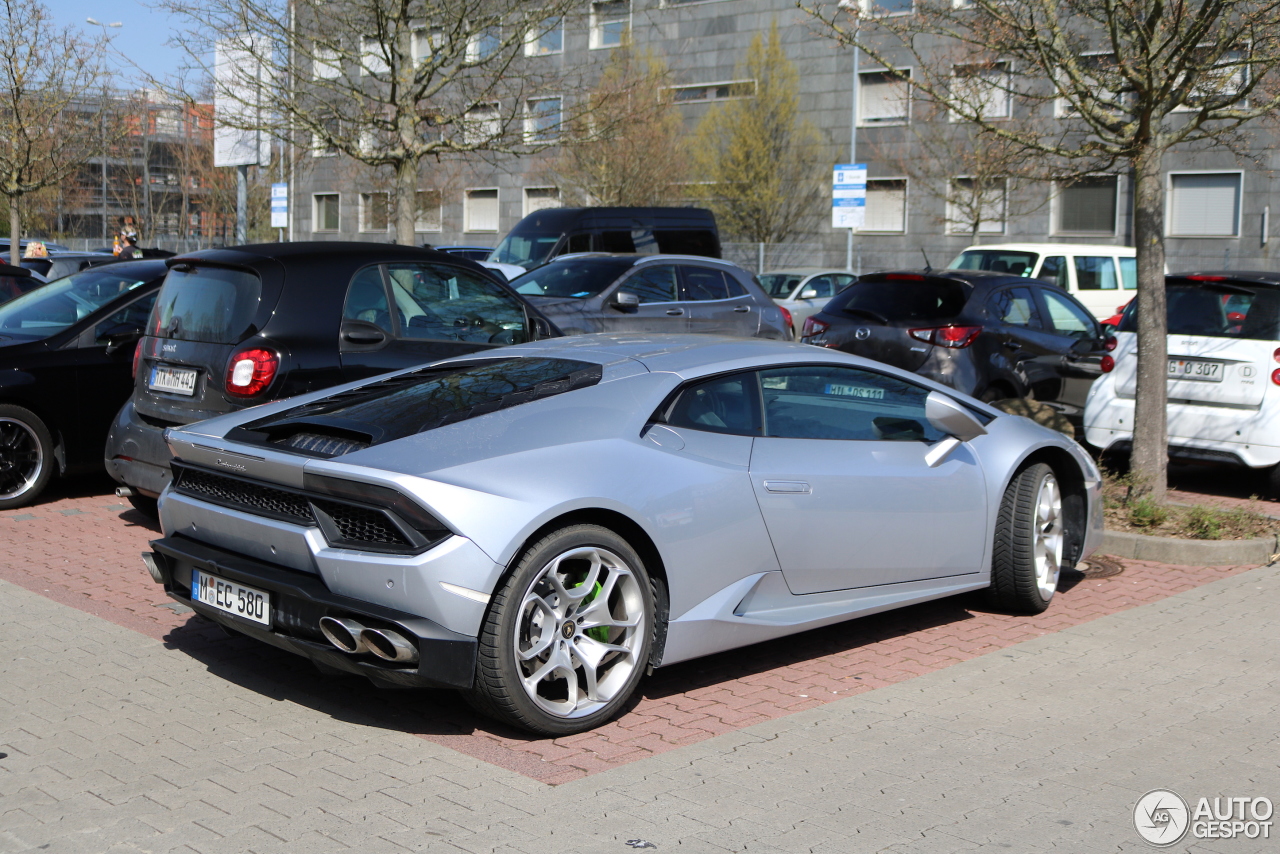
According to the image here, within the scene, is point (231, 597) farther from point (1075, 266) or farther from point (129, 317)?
point (1075, 266)

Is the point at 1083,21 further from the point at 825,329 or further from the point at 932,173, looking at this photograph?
the point at 932,173

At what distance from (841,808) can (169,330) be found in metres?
5.31

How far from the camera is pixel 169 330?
301 inches

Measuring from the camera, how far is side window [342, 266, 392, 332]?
25.0 ft

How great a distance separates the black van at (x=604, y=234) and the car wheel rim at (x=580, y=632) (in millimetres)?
14632

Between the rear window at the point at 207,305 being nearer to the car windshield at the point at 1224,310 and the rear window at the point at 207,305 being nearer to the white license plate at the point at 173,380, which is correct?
the white license plate at the point at 173,380

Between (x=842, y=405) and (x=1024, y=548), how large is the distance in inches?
52.1

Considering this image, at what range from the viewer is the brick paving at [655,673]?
15.3 ft

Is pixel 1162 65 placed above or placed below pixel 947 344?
above

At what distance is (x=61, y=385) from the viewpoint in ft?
29.2

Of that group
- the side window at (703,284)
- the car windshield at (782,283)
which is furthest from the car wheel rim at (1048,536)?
the car windshield at (782,283)

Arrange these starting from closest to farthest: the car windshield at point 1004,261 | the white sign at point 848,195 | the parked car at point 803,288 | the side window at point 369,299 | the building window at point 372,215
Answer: the side window at point 369,299 → the car windshield at point 1004,261 → the parked car at point 803,288 → the white sign at point 848,195 → the building window at point 372,215

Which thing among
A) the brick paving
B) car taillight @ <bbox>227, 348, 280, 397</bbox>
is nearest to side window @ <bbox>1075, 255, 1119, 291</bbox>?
the brick paving

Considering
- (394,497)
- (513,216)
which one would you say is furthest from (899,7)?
(513,216)
